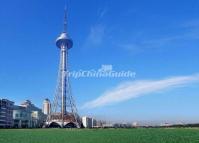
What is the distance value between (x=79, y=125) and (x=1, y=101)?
46177 millimetres

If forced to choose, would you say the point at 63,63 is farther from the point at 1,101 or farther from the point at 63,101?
the point at 1,101

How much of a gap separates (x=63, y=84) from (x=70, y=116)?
18838 millimetres

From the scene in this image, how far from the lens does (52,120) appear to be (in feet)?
627

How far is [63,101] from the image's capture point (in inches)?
7643

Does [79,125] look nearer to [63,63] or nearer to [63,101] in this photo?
[63,101]

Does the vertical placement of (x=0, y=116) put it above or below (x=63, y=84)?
below

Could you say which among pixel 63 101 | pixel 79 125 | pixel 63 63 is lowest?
pixel 79 125

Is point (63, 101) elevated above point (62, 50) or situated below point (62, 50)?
below

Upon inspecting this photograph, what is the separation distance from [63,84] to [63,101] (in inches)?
382

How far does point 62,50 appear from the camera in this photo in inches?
7869

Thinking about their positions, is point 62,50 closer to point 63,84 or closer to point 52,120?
point 63,84

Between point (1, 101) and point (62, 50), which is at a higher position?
point (62, 50)

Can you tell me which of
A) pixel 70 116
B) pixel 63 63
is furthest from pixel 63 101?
pixel 63 63

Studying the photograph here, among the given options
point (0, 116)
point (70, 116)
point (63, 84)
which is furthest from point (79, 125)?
point (0, 116)
